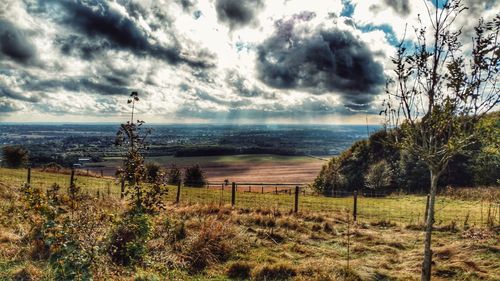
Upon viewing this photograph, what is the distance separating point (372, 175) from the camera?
49.2 m

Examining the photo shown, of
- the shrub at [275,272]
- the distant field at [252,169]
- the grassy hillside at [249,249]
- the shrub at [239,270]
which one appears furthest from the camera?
the distant field at [252,169]

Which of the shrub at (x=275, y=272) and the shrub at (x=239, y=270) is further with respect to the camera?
the shrub at (x=239, y=270)

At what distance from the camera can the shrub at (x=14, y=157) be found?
1705 inches

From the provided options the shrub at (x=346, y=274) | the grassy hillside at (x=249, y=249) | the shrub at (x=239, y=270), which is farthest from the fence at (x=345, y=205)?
the shrub at (x=346, y=274)

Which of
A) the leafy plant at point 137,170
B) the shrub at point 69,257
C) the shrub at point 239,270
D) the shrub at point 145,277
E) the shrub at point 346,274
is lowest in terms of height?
the shrub at point 239,270

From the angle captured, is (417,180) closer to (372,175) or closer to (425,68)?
(372,175)

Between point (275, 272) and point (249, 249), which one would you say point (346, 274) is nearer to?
point (275, 272)

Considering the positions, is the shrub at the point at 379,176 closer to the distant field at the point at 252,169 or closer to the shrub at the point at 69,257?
the distant field at the point at 252,169

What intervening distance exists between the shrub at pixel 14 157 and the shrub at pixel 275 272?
43883 mm

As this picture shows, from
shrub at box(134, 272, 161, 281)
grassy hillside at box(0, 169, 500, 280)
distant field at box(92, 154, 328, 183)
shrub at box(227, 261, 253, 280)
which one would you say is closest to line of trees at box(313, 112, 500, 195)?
grassy hillside at box(0, 169, 500, 280)

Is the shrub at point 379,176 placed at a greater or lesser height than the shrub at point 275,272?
A: lesser

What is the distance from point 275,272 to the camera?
31.3 ft

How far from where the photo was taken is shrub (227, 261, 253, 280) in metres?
9.59

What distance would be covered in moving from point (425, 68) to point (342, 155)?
2156 inches
